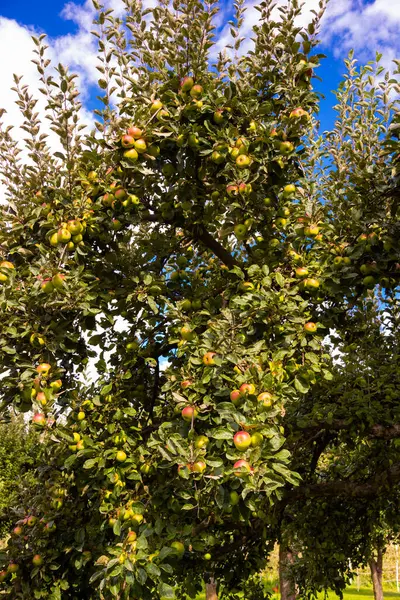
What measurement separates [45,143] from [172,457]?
343cm

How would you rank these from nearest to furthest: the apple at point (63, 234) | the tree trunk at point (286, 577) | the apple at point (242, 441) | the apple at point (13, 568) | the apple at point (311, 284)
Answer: the apple at point (242, 441), the apple at point (63, 234), the apple at point (311, 284), the apple at point (13, 568), the tree trunk at point (286, 577)

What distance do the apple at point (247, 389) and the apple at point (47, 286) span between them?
5.60 feet

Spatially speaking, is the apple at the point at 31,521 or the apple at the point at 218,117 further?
the apple at the point at 31,521

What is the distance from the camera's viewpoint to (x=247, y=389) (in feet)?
11.9

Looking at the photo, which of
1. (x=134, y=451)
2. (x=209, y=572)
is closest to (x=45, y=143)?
(x=134, y=451)

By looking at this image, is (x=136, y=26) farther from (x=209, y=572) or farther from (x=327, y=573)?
(x=327, y=573)

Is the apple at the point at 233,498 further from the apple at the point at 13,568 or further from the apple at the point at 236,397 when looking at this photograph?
the apple at the point at 13,568

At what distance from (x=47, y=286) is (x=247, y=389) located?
1.78 meters

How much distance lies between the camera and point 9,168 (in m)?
5.30

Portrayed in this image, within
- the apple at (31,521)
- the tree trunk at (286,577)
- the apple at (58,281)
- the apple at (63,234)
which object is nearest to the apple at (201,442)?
the apple at (58,281)

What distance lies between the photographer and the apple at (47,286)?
4082 millimetres

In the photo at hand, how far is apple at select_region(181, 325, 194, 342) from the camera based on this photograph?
15.1 ft

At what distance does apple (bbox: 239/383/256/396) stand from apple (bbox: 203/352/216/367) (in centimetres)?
37

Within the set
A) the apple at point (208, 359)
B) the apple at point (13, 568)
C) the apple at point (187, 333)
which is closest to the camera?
the apple at point (208, 359)
